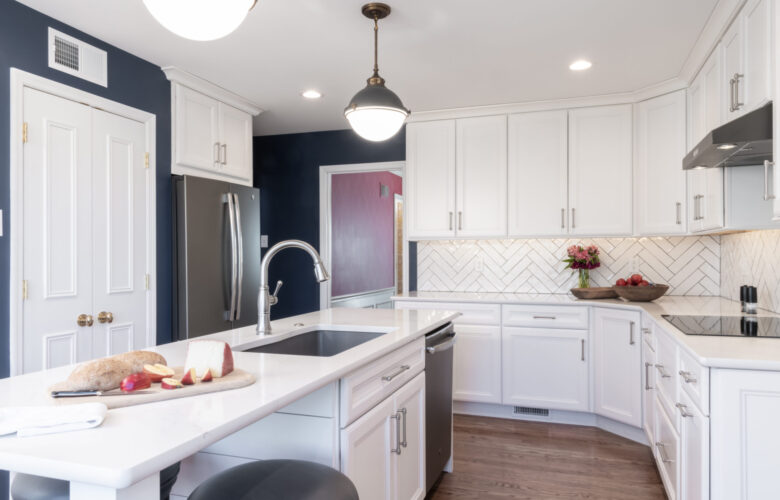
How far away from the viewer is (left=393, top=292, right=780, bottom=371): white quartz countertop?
170cm

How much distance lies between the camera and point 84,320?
282 centimetres

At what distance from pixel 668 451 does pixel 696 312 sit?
0.87 m

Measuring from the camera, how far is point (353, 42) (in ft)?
9.70

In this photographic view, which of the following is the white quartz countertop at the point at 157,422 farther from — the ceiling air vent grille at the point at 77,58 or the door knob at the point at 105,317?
the ceiling air vent grille at the point at 77,58

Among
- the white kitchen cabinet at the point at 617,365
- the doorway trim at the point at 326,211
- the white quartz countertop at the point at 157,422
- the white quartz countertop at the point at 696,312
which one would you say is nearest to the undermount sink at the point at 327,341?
the white quartz countertop at the point at 157,422

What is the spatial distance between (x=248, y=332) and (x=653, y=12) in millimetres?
2436

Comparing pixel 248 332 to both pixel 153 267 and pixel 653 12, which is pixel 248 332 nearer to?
pixel 153 267

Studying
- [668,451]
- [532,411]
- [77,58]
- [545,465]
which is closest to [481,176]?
[532,411]

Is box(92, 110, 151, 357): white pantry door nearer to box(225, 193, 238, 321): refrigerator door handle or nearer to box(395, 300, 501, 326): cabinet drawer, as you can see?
box(225, 193, 238, 321): refrigerator door handle

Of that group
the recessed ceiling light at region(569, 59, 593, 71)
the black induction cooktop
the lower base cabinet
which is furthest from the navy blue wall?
the black induction cooktop

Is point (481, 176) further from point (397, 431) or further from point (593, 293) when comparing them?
point (397, 431)

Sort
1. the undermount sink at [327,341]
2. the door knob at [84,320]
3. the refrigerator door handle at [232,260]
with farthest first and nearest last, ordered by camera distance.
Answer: the refrigerator door handle at [232,260]
the door knob at [84,320]
the undermount sink at [327,341]

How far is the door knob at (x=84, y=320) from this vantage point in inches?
110

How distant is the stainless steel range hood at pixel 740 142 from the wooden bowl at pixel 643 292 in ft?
3.63
